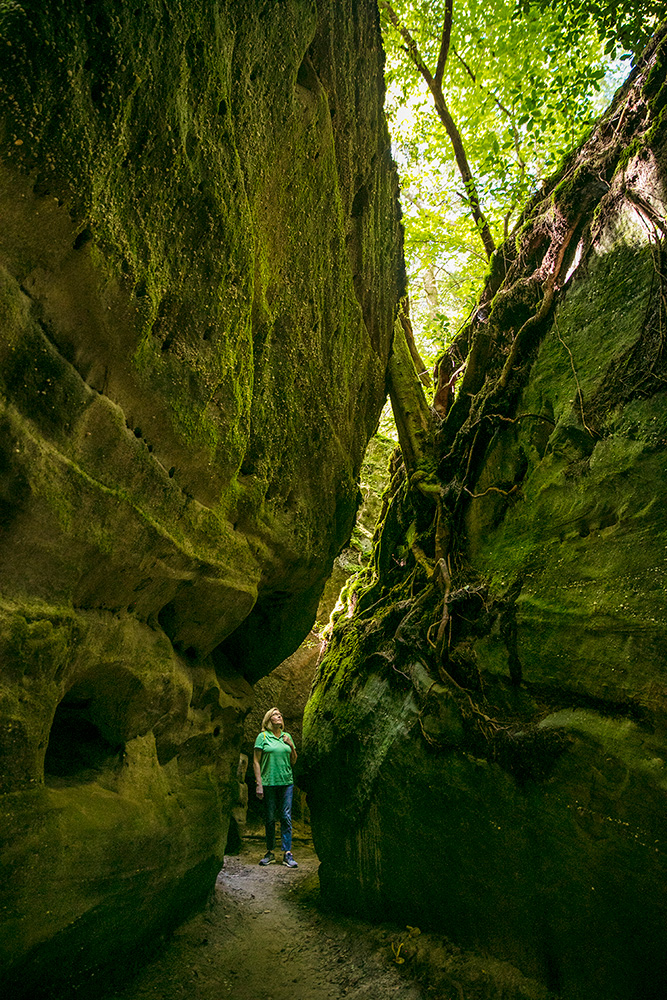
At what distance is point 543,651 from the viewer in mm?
4680

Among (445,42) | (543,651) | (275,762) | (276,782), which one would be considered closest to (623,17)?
(445,42)

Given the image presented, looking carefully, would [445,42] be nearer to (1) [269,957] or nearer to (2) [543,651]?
(2) [543,651]

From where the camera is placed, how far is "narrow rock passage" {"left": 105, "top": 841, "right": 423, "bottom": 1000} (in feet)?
14.6

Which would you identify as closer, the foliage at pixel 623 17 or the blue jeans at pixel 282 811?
the foliage at pixel 623 17

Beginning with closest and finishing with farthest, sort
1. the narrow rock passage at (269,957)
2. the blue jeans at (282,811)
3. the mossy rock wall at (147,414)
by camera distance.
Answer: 1. the mossy rock wall at (147,414)
2. the narrow rock passage at (269,957)
3. the blue jeans at (282,811)

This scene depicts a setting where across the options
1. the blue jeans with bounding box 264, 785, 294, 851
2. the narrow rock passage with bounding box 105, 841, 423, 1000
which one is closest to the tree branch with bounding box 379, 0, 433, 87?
the blue jeans with bounding box 264, 785, 294, 851

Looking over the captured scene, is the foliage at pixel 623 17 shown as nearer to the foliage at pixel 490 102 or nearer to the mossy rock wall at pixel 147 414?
the foliage at pixel 490 102

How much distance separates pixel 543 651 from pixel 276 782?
4.51m

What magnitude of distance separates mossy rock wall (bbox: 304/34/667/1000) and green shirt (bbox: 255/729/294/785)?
0.59 metres

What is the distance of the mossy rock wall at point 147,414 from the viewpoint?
9.42 feet

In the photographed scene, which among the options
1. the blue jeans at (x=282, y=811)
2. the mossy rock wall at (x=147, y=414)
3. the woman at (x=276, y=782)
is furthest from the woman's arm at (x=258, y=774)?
the mossy rock wall at (x=147, y=414)

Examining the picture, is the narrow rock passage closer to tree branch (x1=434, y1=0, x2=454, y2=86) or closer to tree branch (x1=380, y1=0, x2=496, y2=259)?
tree branch (x1=380, y1=0, x2=496, y2=259)

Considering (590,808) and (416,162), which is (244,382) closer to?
(590,808)

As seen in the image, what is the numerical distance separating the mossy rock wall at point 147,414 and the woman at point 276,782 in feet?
5.39
